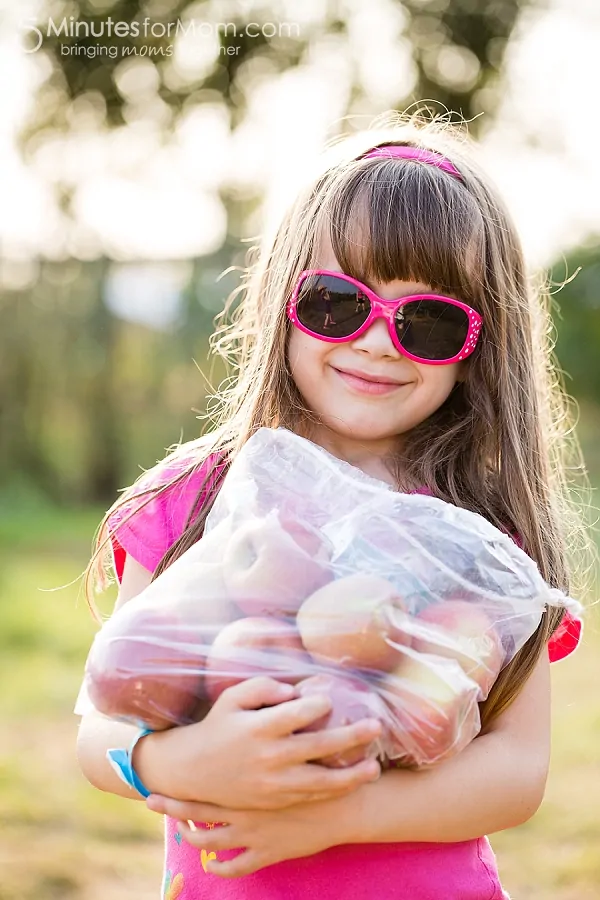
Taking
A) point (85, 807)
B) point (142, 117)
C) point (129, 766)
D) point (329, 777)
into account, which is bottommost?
point (85, 807)

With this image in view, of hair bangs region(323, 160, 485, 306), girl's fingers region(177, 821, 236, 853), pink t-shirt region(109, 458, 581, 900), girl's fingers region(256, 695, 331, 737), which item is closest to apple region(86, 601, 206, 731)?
girl's fingers region(256, 695, 331, 737)

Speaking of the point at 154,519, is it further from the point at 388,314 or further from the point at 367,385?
the point at 388,314

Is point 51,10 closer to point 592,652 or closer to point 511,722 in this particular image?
point 592,652

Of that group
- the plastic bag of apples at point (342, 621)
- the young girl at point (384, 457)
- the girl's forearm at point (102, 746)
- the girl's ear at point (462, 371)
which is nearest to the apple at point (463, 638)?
the plastic bag of apples at point (342, 621)

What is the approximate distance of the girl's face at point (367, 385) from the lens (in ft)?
5.81

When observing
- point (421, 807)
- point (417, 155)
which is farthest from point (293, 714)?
point (417, 155)

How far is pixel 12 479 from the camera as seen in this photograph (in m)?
10.9

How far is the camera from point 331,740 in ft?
3.78

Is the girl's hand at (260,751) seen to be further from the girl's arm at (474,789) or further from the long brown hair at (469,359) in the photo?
the long brown hair at (469,359)

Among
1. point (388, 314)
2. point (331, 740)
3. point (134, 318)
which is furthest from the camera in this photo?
point (134, 318)

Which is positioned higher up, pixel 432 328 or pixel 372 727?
pixel 432 328

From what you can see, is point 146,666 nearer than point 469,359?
Yes

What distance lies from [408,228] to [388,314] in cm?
16

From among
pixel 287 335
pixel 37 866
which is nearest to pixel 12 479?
pixel 37 866
